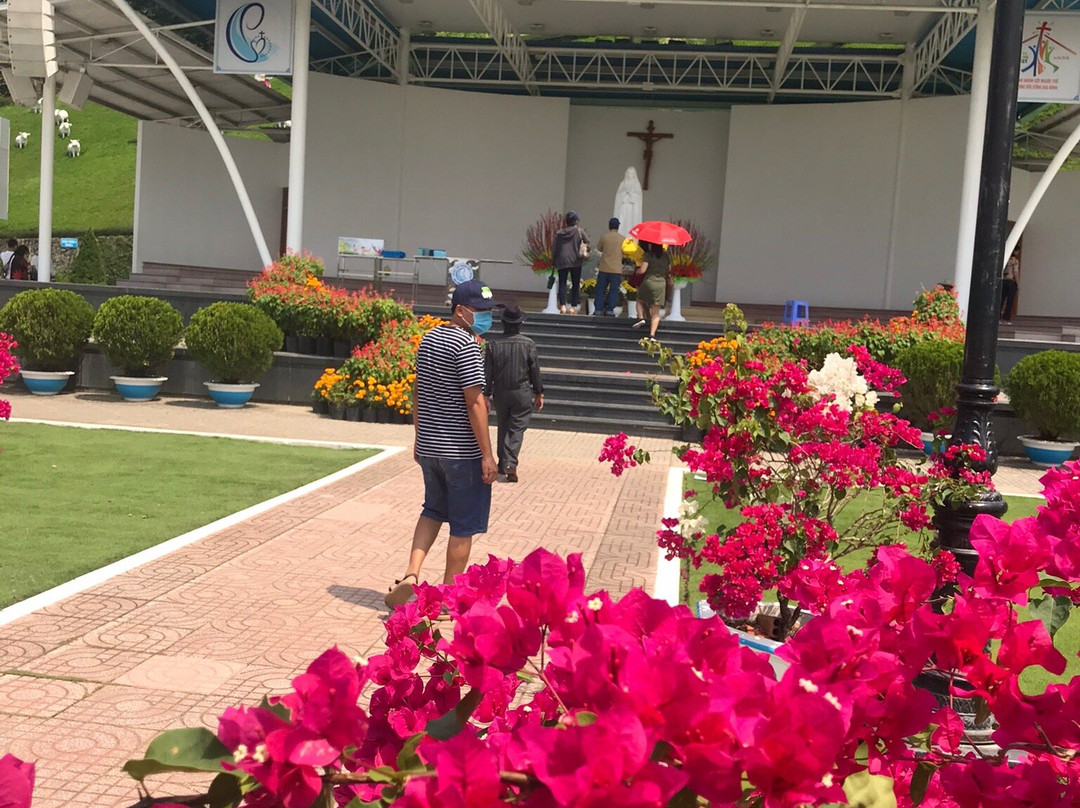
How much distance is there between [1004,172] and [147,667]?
14.2 ft

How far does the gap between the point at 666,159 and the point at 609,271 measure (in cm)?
1038

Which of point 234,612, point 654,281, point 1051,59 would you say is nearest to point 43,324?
point 654,281

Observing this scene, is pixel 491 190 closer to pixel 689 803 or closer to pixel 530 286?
pixel 530 286

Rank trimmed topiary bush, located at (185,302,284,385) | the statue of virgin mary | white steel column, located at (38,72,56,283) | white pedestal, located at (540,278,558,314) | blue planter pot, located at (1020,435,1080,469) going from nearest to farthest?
blue planter pot, located at (1020,435,1080,469), trimmed topiary bush, located at (185,302,284,385), white pedestal, located at (540,278,558,314), white steel column, located at (38,72,56,283), the statue of virgin mary

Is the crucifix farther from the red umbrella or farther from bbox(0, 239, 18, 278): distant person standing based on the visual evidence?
bbox(0, 239, 18, 278): distant person standing

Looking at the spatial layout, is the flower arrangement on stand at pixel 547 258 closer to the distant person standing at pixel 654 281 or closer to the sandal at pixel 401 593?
the distant person standing at pixel 654 281

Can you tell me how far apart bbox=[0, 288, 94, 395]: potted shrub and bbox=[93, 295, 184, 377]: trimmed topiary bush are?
471 millimetres

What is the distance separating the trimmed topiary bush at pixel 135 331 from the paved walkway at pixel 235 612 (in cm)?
611

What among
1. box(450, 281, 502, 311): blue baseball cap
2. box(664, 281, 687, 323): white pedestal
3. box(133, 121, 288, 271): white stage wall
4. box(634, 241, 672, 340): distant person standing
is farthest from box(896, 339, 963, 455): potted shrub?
box(133, 121, 288, 271): white stage wall

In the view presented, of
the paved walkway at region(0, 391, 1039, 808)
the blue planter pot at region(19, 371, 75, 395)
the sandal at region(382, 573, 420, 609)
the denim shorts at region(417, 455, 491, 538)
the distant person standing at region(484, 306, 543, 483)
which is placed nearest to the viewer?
the paved walkway at region(0, 391, 1039, 808)

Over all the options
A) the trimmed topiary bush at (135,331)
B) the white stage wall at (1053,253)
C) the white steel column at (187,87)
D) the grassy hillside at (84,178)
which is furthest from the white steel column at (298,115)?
the grassy hillside at (84,178)

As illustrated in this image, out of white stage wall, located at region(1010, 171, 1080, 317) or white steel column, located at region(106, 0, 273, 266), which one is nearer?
white steel column, located at region(106, 0, 273, 266)

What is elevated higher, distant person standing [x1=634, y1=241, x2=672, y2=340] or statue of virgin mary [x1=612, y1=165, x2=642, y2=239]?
statue of virgin mary [x1=612, y1=165, x2=642, y2=239]

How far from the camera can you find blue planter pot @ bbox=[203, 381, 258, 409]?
15.7 m
